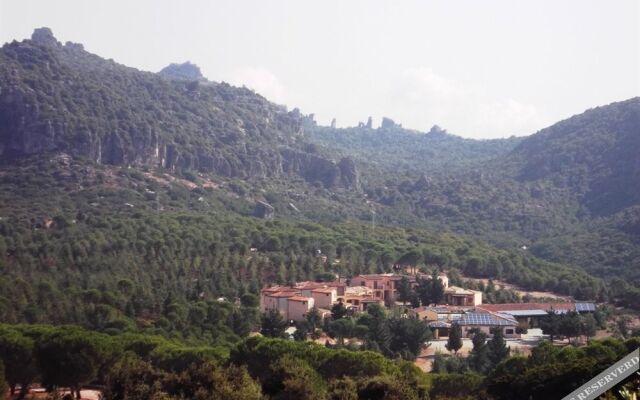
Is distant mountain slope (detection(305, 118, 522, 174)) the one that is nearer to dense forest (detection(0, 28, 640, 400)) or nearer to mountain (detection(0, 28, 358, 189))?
dense forest (detection(0, 28, 640, 400))

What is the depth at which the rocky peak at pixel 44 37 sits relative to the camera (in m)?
151

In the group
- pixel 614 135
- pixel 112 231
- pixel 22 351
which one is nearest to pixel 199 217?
pixel 112 231

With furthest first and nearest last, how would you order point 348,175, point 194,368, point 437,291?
point 348,175 < point 437,291 < point 194,368

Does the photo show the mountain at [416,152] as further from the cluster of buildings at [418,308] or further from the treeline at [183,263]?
the cluster of buildings at [418,308]

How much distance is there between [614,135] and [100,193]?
74.2 meters

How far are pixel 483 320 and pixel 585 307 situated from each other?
33.7 ft

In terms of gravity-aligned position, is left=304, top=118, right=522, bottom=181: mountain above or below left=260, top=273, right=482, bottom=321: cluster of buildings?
above

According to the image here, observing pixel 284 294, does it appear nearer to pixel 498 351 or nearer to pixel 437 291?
pixel 437 291

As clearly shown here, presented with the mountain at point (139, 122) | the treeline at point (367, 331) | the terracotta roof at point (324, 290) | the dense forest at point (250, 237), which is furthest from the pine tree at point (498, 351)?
the mountain at point (139, 122)

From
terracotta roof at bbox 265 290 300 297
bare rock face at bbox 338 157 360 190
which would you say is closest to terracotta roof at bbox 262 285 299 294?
terracotta roof at bbox 265 290 300 297

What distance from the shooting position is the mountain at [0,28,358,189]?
99.5m

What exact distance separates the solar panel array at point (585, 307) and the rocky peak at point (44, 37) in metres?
120

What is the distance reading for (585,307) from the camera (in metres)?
55.4

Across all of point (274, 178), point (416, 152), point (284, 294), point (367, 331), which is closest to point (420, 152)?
point (416, 152)
